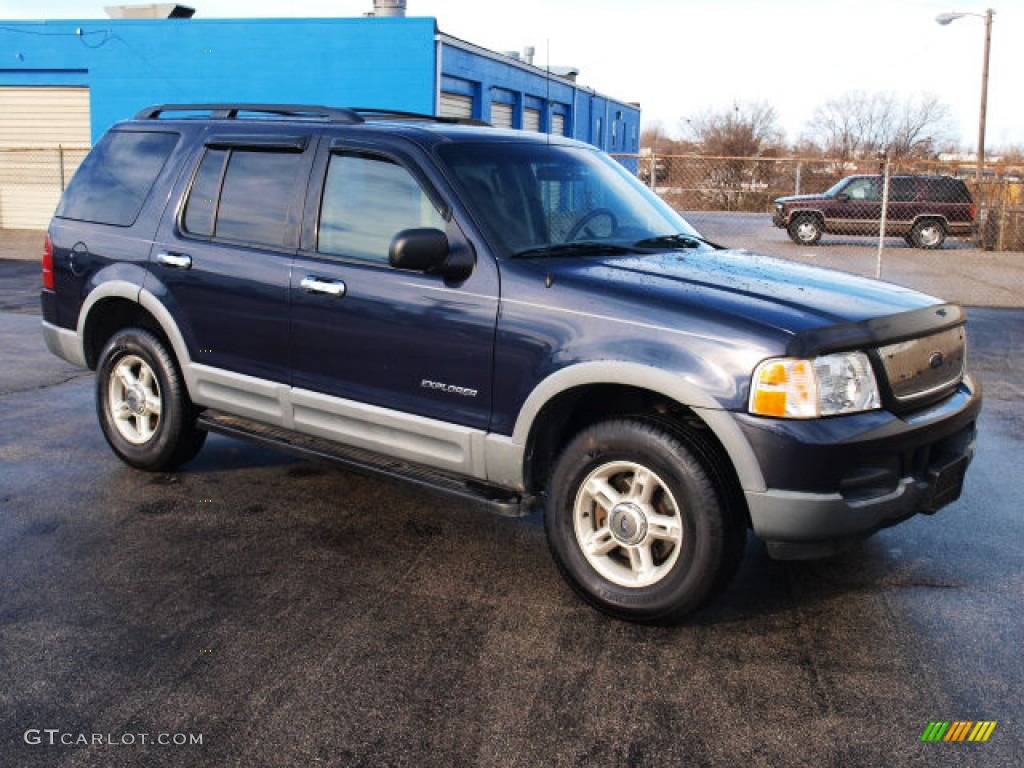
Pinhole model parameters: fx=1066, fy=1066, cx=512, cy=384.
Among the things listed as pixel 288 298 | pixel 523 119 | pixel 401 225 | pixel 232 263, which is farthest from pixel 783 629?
pixel 523 119

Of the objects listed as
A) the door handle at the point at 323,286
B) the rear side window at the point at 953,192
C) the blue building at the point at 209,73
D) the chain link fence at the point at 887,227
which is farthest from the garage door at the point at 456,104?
the door handle at the point at 323,286

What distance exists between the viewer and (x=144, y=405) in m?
5.95

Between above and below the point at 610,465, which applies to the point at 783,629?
below

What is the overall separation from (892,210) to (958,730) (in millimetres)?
22769

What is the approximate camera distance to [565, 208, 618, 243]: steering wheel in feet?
15.8

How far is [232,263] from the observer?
208 inches

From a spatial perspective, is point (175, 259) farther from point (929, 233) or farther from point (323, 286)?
point (929, 233)

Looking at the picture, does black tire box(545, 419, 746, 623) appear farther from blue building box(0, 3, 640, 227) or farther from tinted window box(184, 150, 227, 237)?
blue building box(0, 3, 640, 227)

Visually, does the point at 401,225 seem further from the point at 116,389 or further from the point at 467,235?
the point at 116,389

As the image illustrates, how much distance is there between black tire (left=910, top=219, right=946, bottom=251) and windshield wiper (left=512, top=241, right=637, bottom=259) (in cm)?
2170

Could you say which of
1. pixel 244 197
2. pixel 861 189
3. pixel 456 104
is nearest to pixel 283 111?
pixel 244 197

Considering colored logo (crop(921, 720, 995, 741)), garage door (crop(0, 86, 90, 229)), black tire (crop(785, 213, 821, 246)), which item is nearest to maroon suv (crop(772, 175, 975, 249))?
black tire (crop(785, 213, 821, 246))

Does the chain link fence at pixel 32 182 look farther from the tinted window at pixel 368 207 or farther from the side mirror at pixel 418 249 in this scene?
the side mirror at pixel 418 249

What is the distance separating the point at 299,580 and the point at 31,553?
1.28 m
